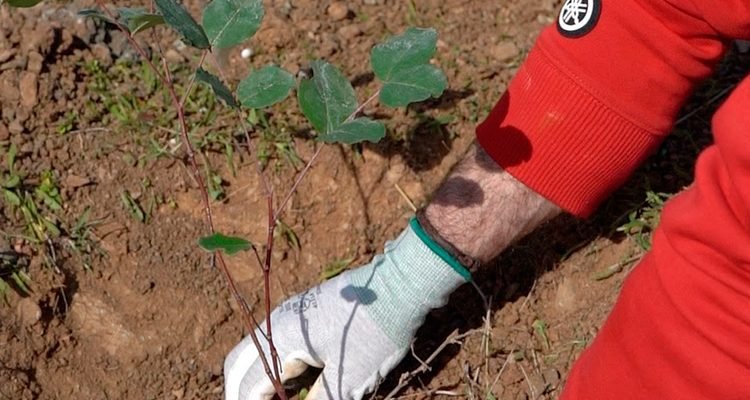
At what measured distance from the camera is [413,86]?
4.55 ft

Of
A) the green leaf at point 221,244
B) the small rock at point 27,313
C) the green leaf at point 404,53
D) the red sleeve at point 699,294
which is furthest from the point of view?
the small rock at point 27,313

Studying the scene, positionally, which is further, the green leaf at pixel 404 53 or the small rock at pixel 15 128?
the small rock at pixel 15 128

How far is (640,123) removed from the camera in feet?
5.73

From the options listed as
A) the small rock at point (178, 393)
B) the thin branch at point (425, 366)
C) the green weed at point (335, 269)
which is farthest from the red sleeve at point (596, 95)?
the small rock at point (178, 393)

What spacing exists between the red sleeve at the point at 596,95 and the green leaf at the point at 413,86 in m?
0.41

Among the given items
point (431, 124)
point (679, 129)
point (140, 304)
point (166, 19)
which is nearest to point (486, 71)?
point (431, 124)

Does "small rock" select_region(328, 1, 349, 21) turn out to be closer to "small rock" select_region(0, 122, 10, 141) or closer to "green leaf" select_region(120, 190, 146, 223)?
"green leaf" select_region(120, 190, 146, 223)

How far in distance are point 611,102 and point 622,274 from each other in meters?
0.35

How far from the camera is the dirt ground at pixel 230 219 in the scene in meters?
1.94

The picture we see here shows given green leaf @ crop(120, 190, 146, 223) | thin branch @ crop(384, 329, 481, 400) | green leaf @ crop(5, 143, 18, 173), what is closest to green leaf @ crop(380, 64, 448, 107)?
thin branch @ crop(384, 329, 481, 400)

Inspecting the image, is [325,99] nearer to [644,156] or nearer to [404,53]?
[404,53]

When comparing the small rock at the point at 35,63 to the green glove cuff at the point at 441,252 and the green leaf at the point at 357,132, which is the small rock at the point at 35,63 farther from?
the green leaf at the point at 357,132

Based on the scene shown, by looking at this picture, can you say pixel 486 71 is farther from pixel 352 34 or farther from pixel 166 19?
pixel 166 19

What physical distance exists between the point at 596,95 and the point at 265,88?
1.80 ft
